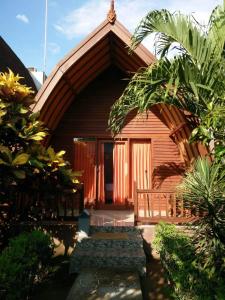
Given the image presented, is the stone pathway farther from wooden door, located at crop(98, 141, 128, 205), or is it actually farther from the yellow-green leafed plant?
wooden door, located at crop(98, 141, 128, 205)

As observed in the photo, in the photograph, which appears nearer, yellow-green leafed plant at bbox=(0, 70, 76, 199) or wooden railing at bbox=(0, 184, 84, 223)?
yellow-green leafed plant at bbox=(0, 70, 76, 199)

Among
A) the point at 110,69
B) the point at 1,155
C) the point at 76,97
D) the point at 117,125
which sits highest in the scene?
the point at 110,69

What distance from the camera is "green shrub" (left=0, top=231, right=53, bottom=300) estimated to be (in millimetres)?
3980

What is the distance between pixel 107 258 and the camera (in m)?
6.30

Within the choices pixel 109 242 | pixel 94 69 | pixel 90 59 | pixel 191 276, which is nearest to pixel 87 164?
pixel 94 69

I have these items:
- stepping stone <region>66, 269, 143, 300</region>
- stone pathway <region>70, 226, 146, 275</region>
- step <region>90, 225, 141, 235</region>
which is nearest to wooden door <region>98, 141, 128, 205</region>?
step <region>90, 225, 141, 235</region>

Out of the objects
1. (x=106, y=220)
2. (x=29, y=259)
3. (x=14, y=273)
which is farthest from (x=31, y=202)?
(x=14, y=273)

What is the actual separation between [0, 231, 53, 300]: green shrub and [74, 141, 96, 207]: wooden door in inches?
191

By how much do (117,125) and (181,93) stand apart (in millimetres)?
2090

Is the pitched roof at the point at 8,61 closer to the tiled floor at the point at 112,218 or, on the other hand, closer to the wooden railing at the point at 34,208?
the wooden railing at the point at 34,208

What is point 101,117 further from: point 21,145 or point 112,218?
point 21,145

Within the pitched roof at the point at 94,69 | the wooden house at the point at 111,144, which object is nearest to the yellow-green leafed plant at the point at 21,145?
the pitched roof at the point at 94,69

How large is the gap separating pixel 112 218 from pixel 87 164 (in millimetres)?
2707

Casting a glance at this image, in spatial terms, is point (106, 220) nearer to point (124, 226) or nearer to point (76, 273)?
point (124, 226)
